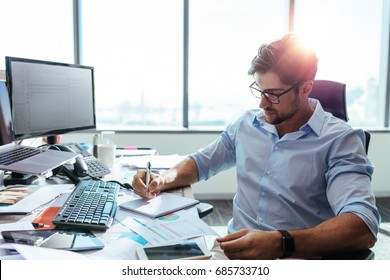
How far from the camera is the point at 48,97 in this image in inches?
63.4

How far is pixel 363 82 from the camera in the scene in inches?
149

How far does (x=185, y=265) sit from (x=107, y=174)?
36.4 inches

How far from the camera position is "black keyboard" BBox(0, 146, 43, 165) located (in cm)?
132

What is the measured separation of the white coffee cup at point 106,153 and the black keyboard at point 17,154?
0.33 metres

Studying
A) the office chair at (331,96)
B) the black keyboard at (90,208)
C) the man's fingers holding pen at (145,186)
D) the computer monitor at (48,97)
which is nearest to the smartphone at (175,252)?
the black keyboard at (90,208)

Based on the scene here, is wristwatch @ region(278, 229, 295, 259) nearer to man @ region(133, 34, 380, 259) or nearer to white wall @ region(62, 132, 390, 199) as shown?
man @ region(133, 34, 380, 259)

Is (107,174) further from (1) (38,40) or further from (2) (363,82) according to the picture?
(2) (363,82)

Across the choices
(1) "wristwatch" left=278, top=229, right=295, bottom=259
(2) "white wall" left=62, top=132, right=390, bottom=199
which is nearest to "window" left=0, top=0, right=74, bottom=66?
(2) "white wall" left=62, top=132, right=390, bottom=199

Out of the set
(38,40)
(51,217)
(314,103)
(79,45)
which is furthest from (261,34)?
(51,217)

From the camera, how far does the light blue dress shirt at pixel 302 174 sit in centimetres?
109

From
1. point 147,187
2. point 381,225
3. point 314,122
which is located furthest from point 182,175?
point 381,225

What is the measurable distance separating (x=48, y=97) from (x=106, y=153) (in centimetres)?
37

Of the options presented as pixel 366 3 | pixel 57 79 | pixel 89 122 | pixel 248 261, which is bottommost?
pixel 248 261

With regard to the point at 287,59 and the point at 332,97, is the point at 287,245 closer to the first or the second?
the point at 287,59
